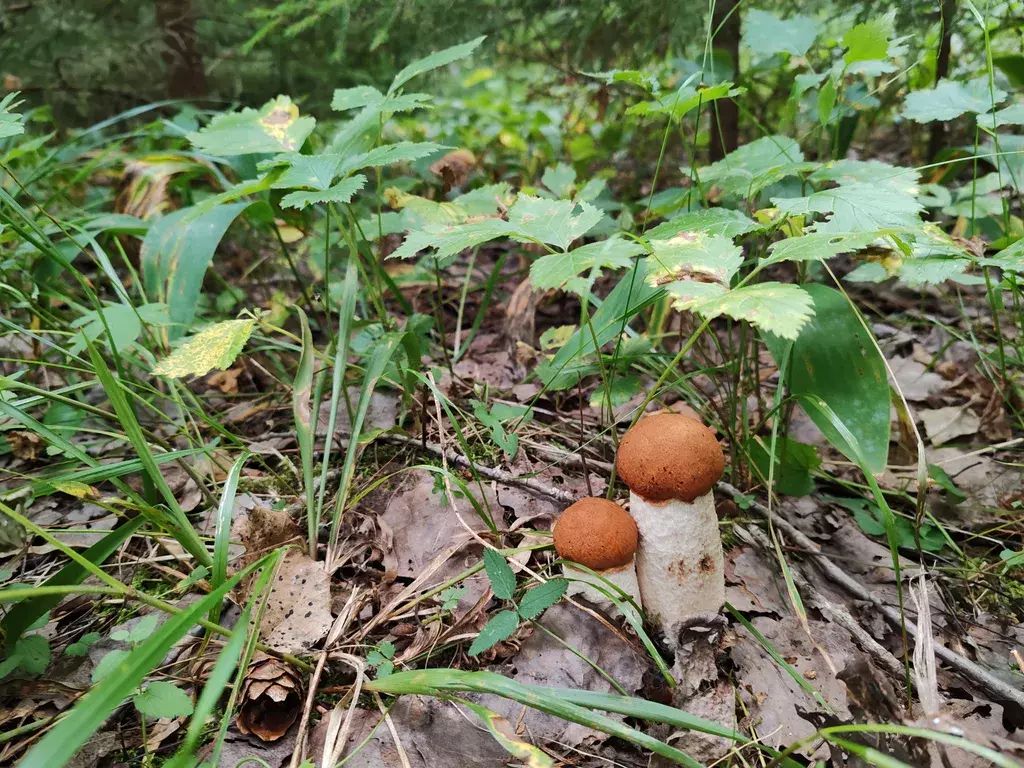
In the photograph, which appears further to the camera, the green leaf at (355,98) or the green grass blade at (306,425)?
the green leaf at (355,98)

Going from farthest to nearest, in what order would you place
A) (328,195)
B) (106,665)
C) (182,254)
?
(182,254)
(328,195)
(106,665)

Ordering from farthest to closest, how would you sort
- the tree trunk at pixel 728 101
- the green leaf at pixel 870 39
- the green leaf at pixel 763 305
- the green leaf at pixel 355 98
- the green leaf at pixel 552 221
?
the tree trunk at pixel 728 101
the green leaf at pixel 355 98
the green leaf at pixel 870 39
the green leaf at pixel 552 221
the green leaf at pixel 763 305

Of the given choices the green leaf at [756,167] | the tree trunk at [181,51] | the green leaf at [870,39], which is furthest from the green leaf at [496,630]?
the tree trunk at [181,51]

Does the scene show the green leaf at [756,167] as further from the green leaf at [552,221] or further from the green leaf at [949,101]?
the green leaf at [552,221]

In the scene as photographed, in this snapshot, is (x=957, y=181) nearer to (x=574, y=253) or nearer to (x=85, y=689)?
(x=574, y=253)

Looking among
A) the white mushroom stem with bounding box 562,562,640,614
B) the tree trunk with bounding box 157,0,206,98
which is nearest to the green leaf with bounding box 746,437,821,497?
the white mushroom stem with bounding box 562,562,640,614

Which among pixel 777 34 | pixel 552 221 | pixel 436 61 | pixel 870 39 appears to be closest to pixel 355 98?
pixel 436 61

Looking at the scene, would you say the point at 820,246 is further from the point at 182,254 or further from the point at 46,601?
the point at 182,254

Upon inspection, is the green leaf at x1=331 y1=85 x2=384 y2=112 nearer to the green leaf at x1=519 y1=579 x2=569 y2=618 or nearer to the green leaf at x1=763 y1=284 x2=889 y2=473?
the green leaf at x1=763 y1=284 x2=889 y2=473
